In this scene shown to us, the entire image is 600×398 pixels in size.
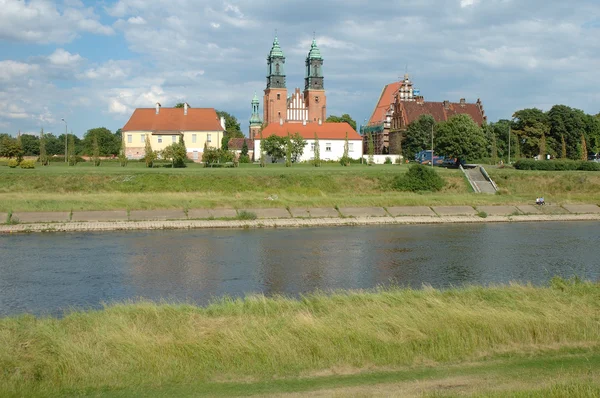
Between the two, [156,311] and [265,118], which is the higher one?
[265,118]

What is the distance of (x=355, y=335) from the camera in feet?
31.3

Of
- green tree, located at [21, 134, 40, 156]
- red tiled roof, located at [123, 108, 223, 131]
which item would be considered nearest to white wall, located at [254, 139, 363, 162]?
red tiled roof, located at [123, 108, 223, 131]

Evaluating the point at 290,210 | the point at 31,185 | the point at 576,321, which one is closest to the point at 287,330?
the point at 576,321

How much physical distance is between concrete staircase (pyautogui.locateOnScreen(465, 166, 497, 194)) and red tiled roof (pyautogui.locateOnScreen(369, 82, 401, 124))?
160 feet

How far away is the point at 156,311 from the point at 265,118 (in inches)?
3734

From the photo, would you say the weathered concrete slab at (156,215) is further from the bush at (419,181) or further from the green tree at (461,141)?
the green tree at (461,141)

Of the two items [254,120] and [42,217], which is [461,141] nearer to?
[42,217]

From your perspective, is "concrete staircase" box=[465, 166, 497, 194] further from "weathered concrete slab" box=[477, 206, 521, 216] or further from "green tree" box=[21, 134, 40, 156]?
"green tree" box=[21, 134, 40, 156]

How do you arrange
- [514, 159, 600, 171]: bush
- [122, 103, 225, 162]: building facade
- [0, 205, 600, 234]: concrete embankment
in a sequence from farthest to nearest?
[122, 103, 225, 162]: building facade < [514, 159, 600, 171]: bush < [0, 205, 600, 234]: concrete embankment

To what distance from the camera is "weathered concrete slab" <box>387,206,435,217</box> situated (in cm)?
3512

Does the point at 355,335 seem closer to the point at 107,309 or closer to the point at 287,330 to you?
the point at 287,330

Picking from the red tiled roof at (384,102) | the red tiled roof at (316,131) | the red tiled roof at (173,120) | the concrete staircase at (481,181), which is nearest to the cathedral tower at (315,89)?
the red tiled roof at (384,102)

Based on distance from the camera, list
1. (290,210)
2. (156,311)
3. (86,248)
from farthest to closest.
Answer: (290,210), (86,248), (156,311)

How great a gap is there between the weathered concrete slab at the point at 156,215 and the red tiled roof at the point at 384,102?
66.8 metres
